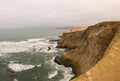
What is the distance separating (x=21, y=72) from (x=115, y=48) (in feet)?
76.6

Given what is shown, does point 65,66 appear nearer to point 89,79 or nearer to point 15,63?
point 15,63

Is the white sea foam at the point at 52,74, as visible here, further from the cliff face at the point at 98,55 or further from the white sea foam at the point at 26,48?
the white sea foam at the point at 26,48

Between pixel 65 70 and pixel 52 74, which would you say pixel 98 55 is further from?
pixel 65 70

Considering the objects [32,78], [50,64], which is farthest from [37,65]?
[32,78]

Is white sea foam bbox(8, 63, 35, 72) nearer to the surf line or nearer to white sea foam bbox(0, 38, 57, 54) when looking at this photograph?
the surf line

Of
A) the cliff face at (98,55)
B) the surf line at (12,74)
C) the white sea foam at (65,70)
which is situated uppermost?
the cliff face at (98,55)

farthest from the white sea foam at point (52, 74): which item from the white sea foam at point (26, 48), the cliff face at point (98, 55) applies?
the white sea foam at point (26, 48)

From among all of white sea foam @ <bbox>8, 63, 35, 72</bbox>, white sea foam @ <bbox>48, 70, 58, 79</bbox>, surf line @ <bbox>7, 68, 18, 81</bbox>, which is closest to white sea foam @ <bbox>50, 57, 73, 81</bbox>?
white sea foam @ <bbox>48, 70, 58, 79</bbox>

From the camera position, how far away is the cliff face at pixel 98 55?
24031mm

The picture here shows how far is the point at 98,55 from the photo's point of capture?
36.6 m

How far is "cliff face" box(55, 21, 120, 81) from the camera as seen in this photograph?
24.0m

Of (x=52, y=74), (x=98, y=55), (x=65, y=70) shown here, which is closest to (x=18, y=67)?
(x=52, y=74)

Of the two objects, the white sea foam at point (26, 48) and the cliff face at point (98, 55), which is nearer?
the cliff face at point (98, 55)

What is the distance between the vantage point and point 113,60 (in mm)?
25453
